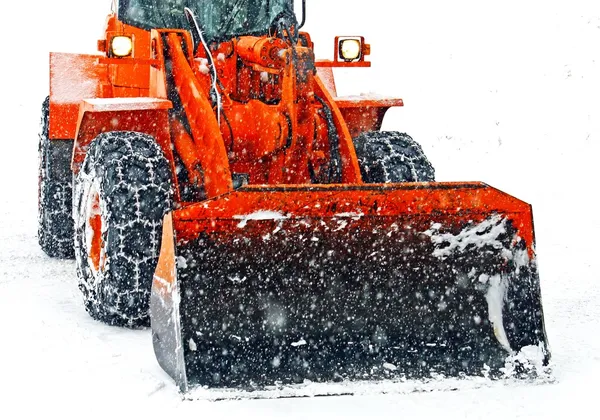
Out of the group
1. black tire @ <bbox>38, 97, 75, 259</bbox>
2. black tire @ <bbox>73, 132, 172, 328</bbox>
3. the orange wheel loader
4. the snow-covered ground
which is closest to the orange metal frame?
the orange wheel loader

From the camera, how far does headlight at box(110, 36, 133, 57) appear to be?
6246mm

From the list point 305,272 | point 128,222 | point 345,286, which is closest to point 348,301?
point 345,286

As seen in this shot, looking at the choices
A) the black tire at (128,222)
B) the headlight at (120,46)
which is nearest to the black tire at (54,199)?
the headlight at (120,46)

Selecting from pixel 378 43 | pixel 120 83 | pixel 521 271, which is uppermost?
pixel 378 43

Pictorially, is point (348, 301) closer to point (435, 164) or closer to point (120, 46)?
point (120, 46)

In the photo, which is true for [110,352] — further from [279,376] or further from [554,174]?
[554,174]

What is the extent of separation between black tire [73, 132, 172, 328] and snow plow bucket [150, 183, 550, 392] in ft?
2.61

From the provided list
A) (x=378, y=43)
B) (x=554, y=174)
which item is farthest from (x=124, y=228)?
(x=378, y=43)

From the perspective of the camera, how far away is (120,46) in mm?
6258

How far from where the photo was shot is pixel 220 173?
230 inches

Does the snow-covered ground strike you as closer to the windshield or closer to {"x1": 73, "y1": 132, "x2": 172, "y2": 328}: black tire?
{"x1": 73, "y1": 132, "x2": 172, "y2": 328}: black tire

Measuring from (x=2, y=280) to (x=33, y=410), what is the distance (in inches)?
123

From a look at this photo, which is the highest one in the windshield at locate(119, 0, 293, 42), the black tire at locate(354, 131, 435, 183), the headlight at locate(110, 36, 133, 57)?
the windshield at locate(119, 0, 293, 42)

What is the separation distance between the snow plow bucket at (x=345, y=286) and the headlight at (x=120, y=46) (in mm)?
1969
